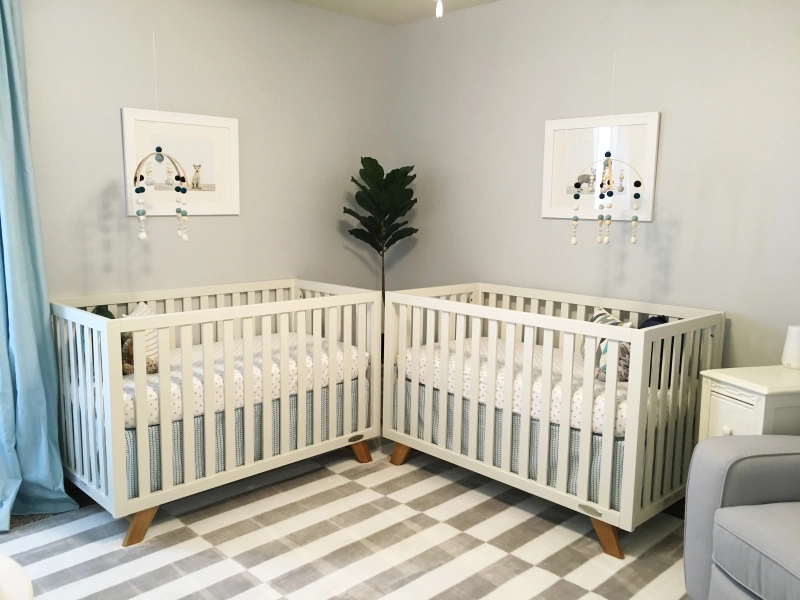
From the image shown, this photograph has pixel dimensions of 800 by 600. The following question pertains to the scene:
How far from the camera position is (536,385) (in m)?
2.62

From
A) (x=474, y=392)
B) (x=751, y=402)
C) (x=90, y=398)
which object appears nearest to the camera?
(x=751, y=402)

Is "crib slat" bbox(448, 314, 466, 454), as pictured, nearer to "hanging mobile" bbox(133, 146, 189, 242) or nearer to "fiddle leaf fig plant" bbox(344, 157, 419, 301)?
"fiddle leaf fig plant" bbox(344, 157, 419, 301)

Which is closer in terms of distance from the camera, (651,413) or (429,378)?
(651,413)

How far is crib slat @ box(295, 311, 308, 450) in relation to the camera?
9.41ft

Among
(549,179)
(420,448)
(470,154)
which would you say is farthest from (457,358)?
(470,154)

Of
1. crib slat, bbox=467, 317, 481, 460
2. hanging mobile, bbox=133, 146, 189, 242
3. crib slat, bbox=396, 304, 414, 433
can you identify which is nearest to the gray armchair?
crib slat, bbox=467, 317, 481, 460

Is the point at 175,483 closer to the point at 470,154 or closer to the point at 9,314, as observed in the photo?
the point at 9,314

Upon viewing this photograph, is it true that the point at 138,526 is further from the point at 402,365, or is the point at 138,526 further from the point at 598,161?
the point at 598,161

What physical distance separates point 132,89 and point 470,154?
1.70 metres

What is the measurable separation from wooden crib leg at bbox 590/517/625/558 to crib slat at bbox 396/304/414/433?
1.02 metres

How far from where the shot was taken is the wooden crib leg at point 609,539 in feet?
7.77

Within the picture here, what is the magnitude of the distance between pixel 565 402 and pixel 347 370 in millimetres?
1032

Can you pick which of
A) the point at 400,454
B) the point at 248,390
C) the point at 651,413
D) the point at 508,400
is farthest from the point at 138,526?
the point at 651,413

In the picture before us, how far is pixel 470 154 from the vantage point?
368 cm
